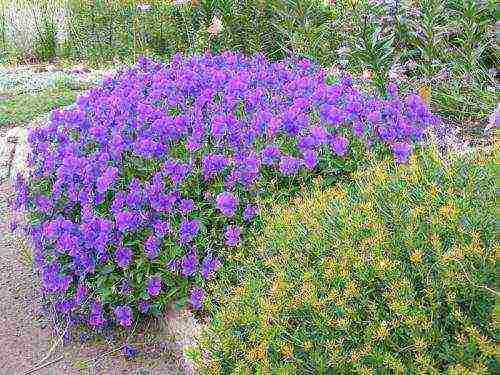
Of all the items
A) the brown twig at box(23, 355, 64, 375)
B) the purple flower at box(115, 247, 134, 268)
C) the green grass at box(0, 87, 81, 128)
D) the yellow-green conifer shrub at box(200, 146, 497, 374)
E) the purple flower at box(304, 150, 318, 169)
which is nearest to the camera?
the yellow-green conifer shrub at box(200, 146, 497, 374)

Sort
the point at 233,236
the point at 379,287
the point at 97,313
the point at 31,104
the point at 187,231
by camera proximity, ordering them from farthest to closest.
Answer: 1. the point at 31,104
2. the point at 97,313
3. the point at 187,231
4. the point at 233,236
5. the point at 379,287

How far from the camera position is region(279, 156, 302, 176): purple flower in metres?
3.26

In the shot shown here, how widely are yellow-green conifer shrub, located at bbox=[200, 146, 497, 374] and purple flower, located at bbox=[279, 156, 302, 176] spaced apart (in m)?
0.49

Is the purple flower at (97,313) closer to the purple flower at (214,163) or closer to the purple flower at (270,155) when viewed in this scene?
the purple flower at (214,163)

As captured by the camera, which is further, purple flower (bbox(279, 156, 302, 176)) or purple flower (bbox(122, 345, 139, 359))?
purple flower (bbox(122, 345, 139, 359))

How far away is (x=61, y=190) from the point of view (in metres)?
3.80

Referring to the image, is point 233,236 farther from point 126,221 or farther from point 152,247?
point 126,221

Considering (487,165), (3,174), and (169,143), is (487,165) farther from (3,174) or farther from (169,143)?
(3,174)

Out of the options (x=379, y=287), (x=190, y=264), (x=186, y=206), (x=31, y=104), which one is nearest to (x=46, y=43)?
(x=31, y=104)

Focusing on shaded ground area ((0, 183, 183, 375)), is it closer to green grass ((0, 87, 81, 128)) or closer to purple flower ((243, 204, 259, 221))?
purple flower ((243, 204, 259, 221))

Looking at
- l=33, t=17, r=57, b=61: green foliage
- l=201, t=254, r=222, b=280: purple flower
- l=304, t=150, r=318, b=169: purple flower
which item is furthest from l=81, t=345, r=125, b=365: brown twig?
l=33, t=17, r=57, b=61: green foliage

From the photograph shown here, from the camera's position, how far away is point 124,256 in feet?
11.2

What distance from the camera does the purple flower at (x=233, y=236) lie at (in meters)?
3.18

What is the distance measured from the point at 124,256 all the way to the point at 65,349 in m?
0.76
